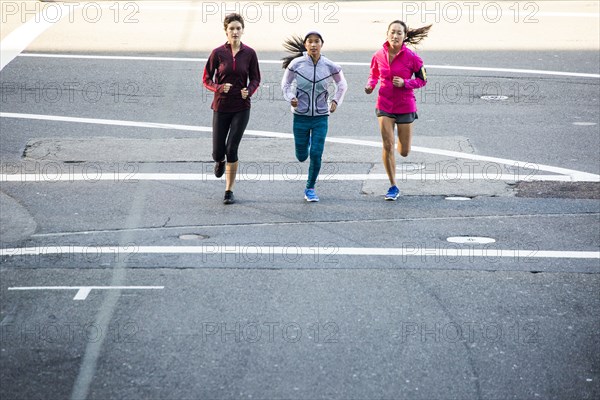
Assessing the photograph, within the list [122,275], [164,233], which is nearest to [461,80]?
[164,233]

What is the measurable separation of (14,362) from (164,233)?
3.20 m

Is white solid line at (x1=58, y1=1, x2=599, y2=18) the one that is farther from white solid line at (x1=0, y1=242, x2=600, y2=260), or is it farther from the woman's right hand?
white solid line at (x1=0, y1=242, x2=600, y2=260)

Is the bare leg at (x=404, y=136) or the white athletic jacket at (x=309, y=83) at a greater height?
the white athletic jacket at (x=309, y=83)

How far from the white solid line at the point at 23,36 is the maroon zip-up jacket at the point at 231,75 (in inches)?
307

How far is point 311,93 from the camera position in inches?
456

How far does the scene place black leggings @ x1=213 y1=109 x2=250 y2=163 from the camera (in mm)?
11625

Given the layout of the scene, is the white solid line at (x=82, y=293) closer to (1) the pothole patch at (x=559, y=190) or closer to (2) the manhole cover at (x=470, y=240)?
(2) the manhole cover at (x=470, y=240)

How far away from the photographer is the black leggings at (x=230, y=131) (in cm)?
1162

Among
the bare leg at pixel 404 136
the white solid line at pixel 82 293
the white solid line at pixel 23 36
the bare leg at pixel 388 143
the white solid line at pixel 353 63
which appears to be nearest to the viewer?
the white solid line at pixel 82 293

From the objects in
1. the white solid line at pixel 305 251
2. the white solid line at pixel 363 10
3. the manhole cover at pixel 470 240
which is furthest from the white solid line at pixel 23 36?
the manhole cover at pixel 470 240

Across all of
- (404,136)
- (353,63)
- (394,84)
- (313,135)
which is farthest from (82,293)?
(353,63)

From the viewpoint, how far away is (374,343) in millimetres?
7934

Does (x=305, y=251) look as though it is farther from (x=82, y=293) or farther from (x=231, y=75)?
(x=231, y=75)

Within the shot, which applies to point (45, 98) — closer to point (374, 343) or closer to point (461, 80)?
point (461, 80)
